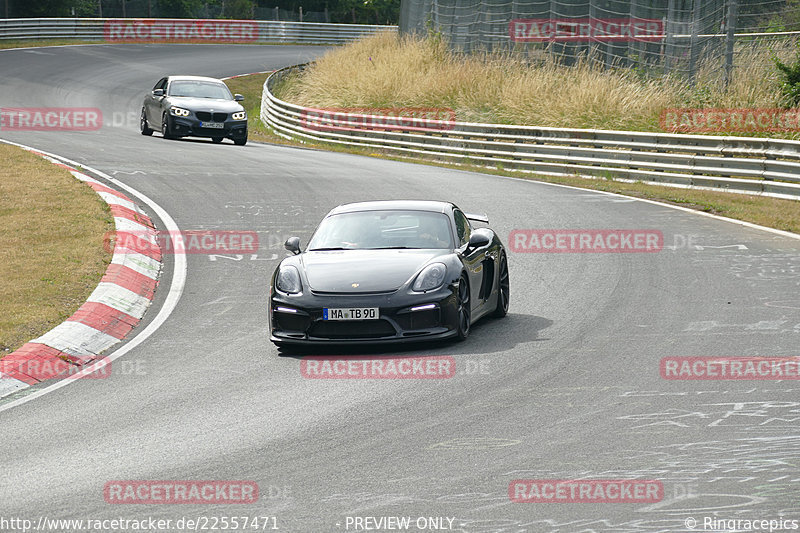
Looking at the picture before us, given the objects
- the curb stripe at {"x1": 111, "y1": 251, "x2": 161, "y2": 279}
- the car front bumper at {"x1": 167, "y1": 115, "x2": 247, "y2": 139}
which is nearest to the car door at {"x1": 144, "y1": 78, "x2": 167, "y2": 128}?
the car front bumper at {"x1": 167, "y1": 115, "x2": 247, "y2": 139}

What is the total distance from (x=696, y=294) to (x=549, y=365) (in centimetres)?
361

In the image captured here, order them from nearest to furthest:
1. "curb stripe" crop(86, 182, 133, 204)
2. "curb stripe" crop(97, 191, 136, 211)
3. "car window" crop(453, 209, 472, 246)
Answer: "car window" crop(453, 209, 472, 246) → "curb stripe" crop(97, 191, 136, 211) → "curb stripe" crop(86, 182, 133, 204)

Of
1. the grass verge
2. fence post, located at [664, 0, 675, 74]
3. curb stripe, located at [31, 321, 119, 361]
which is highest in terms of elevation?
fence post, located at [664, 0, 675, 74]

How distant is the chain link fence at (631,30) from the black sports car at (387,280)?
1498 cm

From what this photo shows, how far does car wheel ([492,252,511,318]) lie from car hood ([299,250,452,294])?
0.97m

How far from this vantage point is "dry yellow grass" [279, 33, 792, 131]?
1055 inches

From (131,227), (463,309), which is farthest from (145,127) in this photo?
(463,309)

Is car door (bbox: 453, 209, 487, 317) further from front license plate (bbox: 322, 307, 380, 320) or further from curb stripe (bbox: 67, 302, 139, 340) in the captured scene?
curb stripe (bbox: 67, 302, 139, 340)

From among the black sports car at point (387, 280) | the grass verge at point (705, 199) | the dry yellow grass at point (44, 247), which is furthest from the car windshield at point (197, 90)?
the black sports car at point (387, 280)

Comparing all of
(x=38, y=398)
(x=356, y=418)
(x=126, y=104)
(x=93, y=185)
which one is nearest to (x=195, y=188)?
(x=93, y=185)

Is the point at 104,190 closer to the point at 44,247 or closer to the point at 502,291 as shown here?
the point at 44,247

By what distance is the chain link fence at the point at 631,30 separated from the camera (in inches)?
1066

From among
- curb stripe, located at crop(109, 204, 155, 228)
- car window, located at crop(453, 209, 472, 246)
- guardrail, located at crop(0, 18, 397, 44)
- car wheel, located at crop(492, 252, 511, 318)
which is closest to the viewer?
car window, located at crop(453, 209, 472, 246)

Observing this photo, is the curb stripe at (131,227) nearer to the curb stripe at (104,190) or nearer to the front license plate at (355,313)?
the curb stripe at (104,190)
